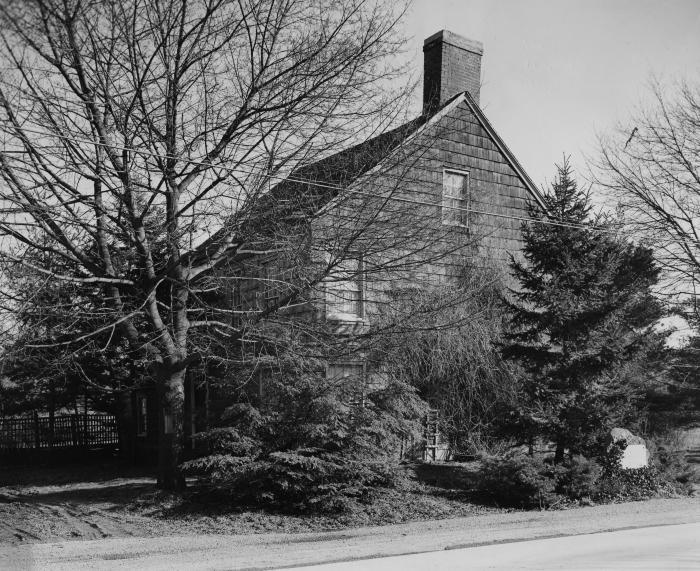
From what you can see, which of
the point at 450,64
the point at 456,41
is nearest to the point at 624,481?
the point at 450,64

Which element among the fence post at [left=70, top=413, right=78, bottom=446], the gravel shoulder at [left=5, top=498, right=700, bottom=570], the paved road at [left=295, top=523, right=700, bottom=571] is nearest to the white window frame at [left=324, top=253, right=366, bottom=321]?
the gravel shoulder at [left=5, top=498, right=700, bottom=570]

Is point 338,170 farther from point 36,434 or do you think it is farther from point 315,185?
point 36,434

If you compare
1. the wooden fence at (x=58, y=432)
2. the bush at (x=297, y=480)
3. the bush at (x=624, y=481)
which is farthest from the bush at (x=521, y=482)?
the wooden fence at (x=58, y=432)

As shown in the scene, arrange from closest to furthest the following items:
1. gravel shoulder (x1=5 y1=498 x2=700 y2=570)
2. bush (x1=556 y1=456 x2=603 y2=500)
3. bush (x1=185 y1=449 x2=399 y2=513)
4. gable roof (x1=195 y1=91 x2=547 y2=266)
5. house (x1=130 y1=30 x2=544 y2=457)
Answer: gravel shoulder (x1=5 y1=498 x2=700 y2=570) → bush (x1=185 y1=449 x2=399 y2=513) → house (x1=130 y1=30 x2=544 y2=457) → gable roof (x1=195 y1=91 x2=547 y2=266) → bush (x1=556 y1=456 x2=603 y2=500)

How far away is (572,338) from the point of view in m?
13.5

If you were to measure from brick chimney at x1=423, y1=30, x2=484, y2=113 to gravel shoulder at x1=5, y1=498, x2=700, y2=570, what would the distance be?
1175 cm

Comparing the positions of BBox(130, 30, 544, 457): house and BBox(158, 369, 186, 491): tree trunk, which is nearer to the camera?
BBox(130, 30, 544, 457): house

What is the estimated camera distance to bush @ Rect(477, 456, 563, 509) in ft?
39.9

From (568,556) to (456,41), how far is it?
1496 centimetres

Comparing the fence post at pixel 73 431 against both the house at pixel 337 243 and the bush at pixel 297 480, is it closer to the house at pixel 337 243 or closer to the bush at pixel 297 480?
the house at pixel 337 243

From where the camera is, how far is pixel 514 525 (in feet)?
34.7

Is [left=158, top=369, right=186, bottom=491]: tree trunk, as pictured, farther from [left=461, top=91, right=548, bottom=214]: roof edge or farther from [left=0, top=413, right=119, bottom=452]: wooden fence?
[left=461, top=91, right=548, bottom=214]: roof edge

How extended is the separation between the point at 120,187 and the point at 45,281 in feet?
6.37

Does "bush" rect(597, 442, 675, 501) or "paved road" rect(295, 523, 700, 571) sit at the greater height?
"paved road" rect(295, 523, 700, 571)
